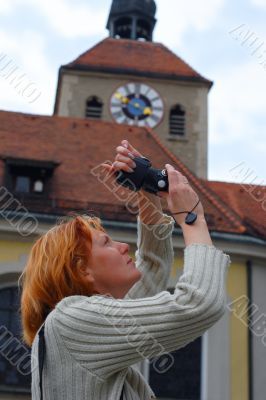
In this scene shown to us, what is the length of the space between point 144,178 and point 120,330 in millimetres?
413

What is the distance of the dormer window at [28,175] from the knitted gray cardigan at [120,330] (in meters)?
10.6

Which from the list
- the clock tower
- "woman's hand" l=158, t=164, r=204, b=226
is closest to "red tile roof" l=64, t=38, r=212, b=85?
the clock tower

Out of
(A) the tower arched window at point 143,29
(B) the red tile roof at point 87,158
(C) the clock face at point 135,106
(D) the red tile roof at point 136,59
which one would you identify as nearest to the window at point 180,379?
(B) the red tile roof at point 87,158

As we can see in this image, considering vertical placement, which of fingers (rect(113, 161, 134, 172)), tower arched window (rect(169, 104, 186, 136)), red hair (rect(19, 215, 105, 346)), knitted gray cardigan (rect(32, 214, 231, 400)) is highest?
tower arched window (rect(169, 104, 186, 136))

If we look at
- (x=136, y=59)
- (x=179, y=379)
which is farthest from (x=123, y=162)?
(x=136, y=59)

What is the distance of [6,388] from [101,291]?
8.95 meters

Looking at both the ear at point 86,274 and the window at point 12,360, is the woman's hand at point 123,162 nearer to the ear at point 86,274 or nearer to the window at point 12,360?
the ear at point 86,274

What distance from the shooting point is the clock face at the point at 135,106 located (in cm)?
2677

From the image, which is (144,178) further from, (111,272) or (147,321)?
(147,321)

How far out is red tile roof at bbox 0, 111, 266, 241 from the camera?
490 inches

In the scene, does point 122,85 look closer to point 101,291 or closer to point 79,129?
point 79,129

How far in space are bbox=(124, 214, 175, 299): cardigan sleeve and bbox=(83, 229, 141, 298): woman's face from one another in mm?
214

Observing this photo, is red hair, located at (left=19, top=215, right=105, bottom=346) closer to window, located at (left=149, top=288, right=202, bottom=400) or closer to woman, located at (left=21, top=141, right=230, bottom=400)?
woman, located at (left=21, top=141, right=230, bottom=400)

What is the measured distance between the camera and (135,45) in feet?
98.2
